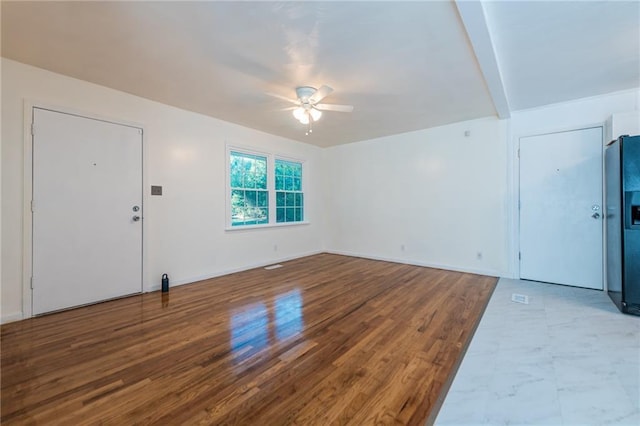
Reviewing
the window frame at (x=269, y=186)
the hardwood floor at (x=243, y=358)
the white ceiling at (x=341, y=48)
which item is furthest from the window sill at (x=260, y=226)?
the white ceiling at (x=341, y=48)

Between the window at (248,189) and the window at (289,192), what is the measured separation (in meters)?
0.36

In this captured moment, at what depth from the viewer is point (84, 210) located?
10.3 feet

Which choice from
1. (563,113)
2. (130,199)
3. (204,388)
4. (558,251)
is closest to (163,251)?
(130,199)

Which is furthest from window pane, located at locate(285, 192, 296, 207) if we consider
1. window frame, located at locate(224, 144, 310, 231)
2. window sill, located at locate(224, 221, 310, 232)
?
window sill, located at locate(224, 221, 310, 232)

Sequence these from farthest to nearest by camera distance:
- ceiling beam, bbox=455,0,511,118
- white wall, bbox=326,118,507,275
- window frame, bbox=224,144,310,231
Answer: window frame, bbox=224,144,310,231, white wall, bbox=326,118,507,275, ceiling beam, bbox=455,0,511,118

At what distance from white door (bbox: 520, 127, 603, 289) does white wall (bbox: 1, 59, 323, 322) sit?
4201mm

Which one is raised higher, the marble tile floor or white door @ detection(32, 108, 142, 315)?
white door @ detection(32, 108, 142, 315)

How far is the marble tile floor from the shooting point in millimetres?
1480

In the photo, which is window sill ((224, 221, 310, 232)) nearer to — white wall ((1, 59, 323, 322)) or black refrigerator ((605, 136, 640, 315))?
white wall ((1, 59, 323, 322))

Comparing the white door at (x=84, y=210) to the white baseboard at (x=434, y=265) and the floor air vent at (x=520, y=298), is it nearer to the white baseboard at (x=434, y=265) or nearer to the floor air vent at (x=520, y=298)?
the white baseboard at (x=434, y=265)

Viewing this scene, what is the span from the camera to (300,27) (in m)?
2.16

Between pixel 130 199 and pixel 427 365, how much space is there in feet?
12.4

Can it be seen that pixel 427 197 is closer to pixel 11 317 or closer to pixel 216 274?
pixel 216 274

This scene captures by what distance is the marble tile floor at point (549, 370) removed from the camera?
1480 mm
